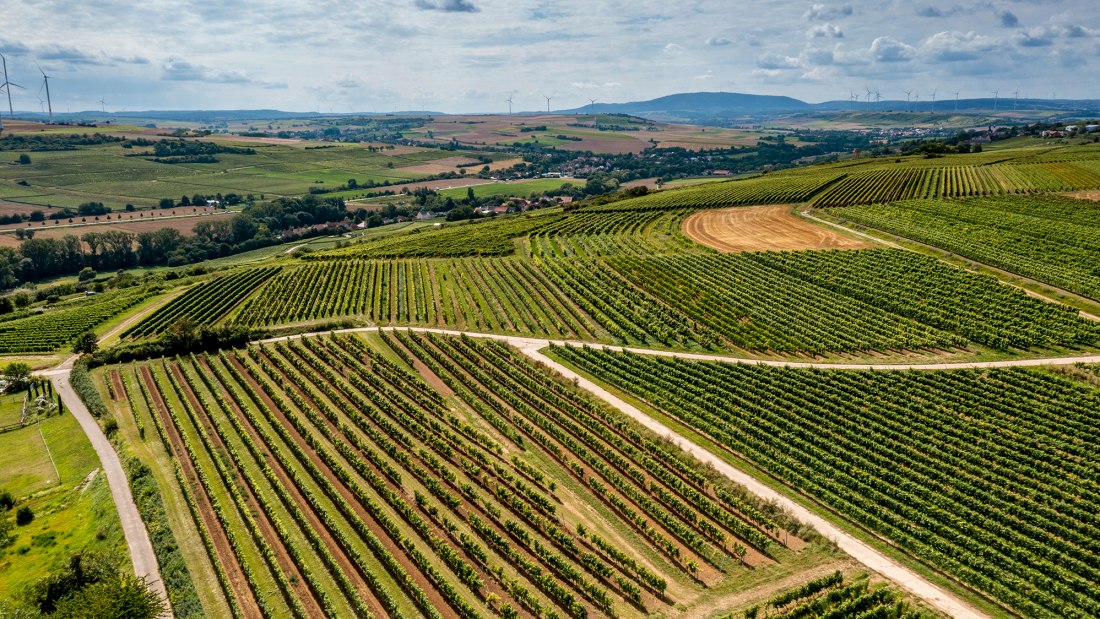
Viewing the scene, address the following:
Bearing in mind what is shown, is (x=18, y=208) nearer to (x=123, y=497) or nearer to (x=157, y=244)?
(x=157, y=244)

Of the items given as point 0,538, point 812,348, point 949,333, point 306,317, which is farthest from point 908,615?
point 306,317

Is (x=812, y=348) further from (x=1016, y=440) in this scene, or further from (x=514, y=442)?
(x=514, y=442)

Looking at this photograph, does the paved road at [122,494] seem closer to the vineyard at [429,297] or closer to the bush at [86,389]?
the bush at [86,389]

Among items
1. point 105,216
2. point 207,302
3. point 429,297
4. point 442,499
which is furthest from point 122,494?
point 105,216

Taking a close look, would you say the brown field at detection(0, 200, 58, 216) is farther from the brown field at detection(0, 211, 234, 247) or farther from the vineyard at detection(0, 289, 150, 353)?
the vineyard at detection(0, 289, 150, 353)

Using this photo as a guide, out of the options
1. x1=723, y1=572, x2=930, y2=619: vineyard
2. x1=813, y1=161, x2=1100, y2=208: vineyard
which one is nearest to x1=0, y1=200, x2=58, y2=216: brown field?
x1=813, y1=161, x2=1100, y2=208: vineyard

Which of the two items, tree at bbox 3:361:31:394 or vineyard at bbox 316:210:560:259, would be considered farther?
vineyard at bbox 316:210:560:259
